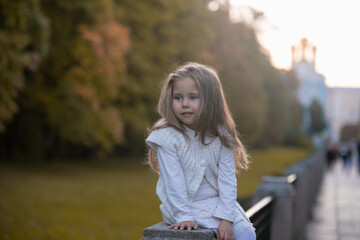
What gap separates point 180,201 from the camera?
9.62ft

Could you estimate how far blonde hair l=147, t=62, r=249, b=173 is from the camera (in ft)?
10.0

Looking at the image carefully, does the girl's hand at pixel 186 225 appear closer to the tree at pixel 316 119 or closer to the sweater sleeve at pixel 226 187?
the sweater sleeve at pixel 226 187

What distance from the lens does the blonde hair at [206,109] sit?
3.05m

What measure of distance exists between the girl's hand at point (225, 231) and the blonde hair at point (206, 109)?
43cm

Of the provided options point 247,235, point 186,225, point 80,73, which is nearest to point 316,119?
point 80,73

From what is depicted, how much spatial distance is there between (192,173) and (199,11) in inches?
1211

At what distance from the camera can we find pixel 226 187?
9.90 feet

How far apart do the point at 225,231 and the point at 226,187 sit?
0.25 m

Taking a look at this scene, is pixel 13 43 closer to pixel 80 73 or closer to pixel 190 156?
pixel 80 73

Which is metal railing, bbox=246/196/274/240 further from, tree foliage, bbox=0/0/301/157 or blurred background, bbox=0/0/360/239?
tree foliage, bbox=0/0/301/157

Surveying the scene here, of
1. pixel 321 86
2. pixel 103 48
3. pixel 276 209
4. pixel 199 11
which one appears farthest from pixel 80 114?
pixel 321 86

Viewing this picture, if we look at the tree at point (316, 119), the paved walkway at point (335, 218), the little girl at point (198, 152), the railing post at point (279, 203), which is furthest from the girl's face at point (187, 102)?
the tree at point (316, 119)

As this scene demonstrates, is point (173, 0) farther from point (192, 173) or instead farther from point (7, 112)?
point (192, 173)

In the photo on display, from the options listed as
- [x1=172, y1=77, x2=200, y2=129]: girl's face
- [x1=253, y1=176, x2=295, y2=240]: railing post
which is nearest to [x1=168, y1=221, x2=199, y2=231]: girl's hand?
[x1=172, y1=77, x2=200, y2=129]: girl's face
